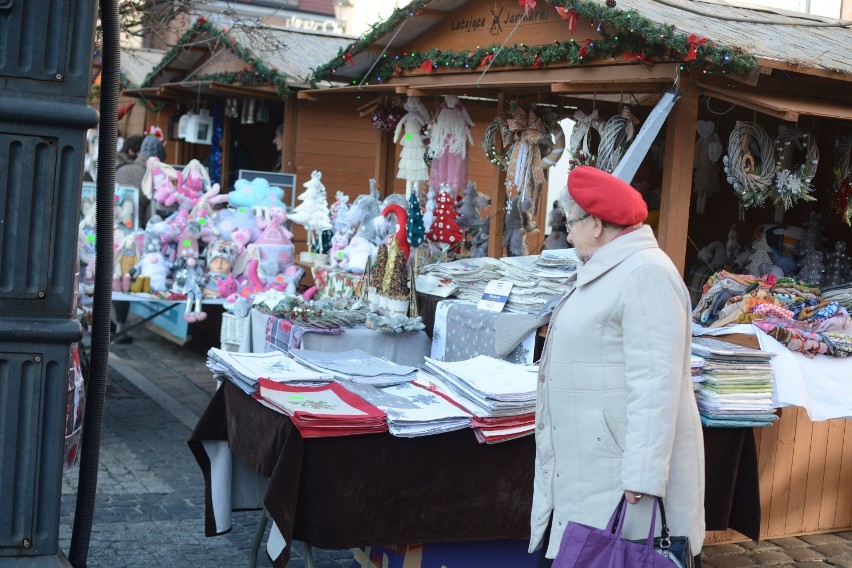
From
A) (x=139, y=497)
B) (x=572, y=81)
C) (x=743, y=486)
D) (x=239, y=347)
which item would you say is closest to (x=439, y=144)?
(x=572, y=81)

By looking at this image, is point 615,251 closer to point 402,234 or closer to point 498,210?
point 402,234

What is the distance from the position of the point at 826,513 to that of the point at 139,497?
3.92m

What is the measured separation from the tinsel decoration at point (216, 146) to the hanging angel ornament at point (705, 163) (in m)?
7.61

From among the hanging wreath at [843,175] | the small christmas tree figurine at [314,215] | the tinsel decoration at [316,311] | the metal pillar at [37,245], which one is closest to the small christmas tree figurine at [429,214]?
the small christmas tree figurine at [314,215]

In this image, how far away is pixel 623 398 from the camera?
2.88 metres

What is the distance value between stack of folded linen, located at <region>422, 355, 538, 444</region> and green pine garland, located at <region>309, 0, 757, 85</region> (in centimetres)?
230

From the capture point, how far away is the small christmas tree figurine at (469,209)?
8.03m

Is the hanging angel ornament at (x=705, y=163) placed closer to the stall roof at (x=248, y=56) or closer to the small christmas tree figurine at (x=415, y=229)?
the small christmas tree figurine at (x=415, y=229)

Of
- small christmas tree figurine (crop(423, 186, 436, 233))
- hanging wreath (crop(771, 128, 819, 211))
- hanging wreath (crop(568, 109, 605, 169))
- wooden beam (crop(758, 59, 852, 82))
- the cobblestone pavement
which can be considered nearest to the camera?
the cobblestone pavement

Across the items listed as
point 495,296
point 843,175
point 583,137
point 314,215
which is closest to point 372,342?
point 495,296

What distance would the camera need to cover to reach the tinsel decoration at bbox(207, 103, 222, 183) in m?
14.1

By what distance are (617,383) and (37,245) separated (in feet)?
5.66

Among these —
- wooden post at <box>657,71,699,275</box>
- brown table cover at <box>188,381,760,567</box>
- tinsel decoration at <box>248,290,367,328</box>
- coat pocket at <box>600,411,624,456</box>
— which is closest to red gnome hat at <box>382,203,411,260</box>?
tinsel decoration at <box>248,290,367,328</box>

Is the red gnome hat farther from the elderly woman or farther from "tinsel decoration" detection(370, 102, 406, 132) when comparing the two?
the elderly woman
